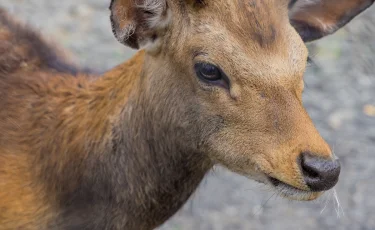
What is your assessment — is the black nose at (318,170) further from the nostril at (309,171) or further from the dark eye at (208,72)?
the dark eye at (208,72)

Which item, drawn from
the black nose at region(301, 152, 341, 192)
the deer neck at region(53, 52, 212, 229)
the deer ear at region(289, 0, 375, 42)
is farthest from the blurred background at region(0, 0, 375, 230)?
the black nose at region(301, 152, 341, 192)

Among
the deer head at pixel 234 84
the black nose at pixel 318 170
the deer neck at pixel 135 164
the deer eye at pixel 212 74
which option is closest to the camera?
the black nose at pixel 318 170

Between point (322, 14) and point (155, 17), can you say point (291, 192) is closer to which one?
point (155, 17)

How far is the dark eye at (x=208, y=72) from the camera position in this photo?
379 cm

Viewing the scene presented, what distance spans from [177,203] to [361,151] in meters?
3.38

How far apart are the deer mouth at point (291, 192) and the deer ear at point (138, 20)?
3.38 ft

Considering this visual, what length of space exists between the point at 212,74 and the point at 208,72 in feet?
0.08

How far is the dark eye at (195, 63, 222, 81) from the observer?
3793 millimetres

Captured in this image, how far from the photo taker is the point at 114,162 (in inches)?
174

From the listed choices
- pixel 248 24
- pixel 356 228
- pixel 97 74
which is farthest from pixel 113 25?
pixel 356 228

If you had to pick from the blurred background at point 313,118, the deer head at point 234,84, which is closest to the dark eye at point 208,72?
the deer head at point 234,84

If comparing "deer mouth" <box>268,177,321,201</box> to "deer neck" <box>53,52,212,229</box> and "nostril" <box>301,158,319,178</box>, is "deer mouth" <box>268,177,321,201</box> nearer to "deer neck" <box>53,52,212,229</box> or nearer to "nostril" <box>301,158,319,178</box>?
"nostril" <box>301,158,319,178</box>

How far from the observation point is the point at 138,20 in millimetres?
4078

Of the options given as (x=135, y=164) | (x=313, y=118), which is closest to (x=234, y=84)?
(x=135, y=164)
